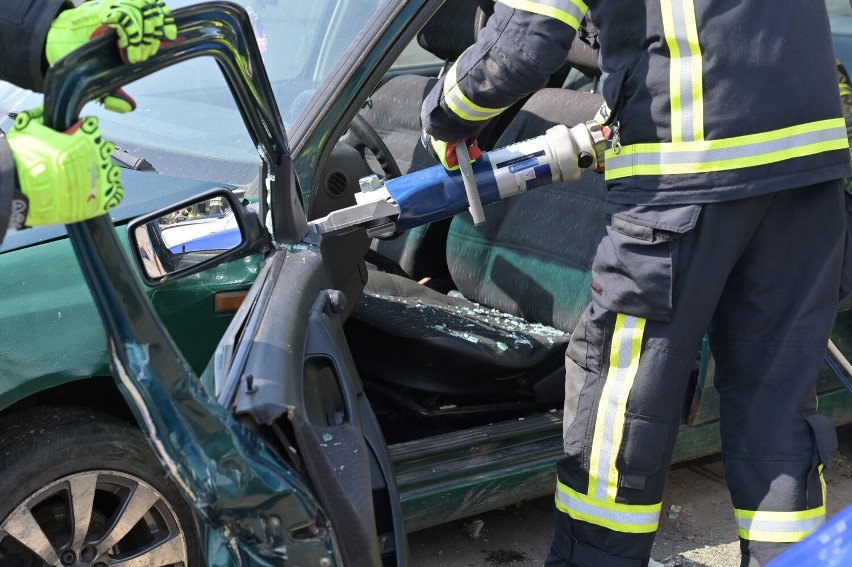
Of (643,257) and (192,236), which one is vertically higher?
(192,236)

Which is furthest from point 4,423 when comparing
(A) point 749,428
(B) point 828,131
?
(B) point 828,131

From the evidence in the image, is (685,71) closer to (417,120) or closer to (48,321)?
(48,321)

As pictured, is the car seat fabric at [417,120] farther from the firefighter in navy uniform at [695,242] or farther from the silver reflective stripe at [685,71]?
the silver reflective stripe at [685,71]

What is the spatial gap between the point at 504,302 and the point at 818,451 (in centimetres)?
128

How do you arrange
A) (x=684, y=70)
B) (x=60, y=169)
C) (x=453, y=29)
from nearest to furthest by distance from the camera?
1. (x=60, y=169)
2. (x=684, y=70)
3. (x=453, y=29)

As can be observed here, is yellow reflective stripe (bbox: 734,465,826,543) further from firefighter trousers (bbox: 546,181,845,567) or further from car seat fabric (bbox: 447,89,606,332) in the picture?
car seat fabric (bbox: 447,89,606,332)

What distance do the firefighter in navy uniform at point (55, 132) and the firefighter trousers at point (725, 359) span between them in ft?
3.70

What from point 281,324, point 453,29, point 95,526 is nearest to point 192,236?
point 281,324

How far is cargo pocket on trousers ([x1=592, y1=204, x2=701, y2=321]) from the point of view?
2.02 meters

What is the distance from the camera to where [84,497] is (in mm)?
2172

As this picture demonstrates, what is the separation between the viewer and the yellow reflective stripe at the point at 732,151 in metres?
2.00

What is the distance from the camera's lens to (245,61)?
167cm

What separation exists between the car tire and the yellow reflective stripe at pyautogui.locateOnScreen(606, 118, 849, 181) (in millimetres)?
1217

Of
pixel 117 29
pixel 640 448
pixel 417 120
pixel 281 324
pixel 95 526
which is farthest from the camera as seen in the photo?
pixel 417 120
